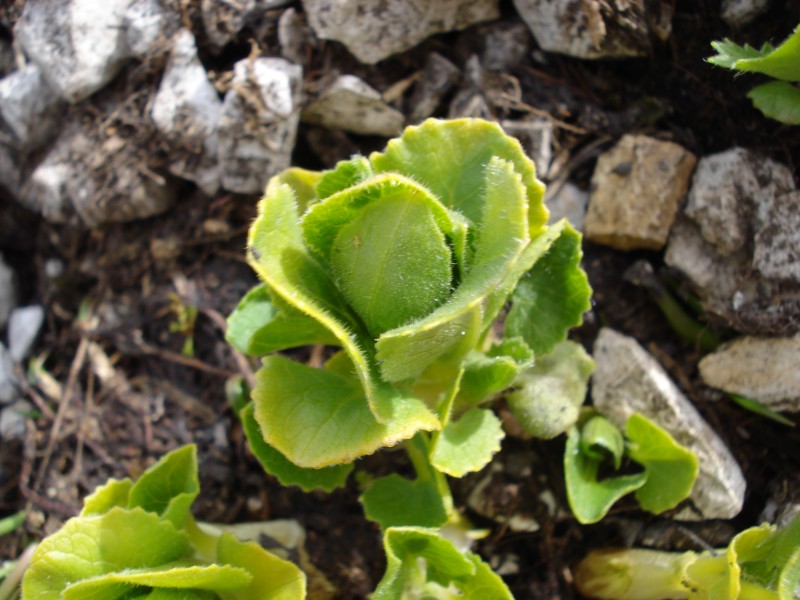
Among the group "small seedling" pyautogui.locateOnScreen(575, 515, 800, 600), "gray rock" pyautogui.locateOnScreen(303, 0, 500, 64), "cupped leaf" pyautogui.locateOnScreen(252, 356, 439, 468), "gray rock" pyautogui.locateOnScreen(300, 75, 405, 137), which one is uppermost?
"gray rock" pyautogui.locateOnScreen(303, 0, 500, 64)

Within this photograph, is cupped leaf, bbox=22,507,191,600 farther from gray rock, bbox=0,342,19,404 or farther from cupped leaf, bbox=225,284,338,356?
gray rock, bbox=0,342,19,404

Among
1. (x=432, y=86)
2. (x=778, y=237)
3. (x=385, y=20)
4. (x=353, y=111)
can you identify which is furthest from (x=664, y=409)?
(x=385, y=20)

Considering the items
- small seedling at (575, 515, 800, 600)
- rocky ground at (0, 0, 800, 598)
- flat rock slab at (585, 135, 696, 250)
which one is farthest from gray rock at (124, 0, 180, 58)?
small seedling at (575, 515, 800, 600)

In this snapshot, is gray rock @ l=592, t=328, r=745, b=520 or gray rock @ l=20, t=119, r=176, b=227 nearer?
gray rock @ l=592, t=328, r=745, b=520

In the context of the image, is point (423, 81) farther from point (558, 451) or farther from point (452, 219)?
point (558, 451)

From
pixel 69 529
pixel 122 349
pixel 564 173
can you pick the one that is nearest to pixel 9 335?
pixel 122 349

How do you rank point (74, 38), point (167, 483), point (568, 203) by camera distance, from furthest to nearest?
point (74, 38) → point (568, 203) → point (167, 483)

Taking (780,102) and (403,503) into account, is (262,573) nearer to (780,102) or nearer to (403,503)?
(403,503)
